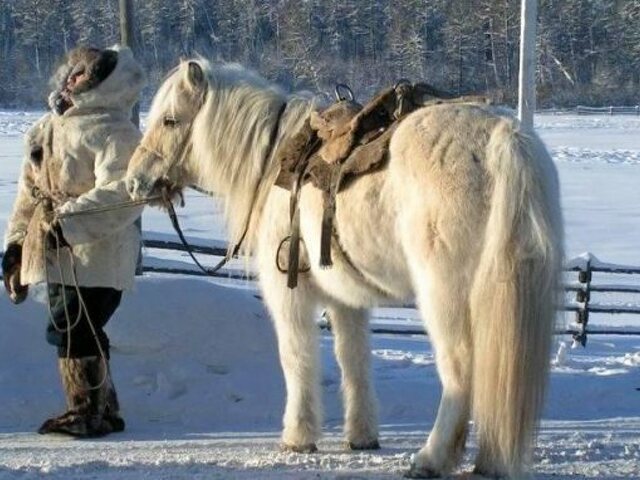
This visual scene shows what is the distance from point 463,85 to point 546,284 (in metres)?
53.9

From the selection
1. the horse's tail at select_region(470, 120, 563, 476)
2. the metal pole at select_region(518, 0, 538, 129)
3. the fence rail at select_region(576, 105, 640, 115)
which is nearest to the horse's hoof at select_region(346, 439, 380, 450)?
the horse's tail at select_region(470, 120, 563, 476)

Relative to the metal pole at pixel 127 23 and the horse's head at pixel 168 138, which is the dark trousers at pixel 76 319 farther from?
the metal pole at pixel 127 23

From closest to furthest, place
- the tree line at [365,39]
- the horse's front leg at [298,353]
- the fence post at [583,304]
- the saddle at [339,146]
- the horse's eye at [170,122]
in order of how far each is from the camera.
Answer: the saddle at [339,146], the horse's front leg at [298,353], the horse's eye at [170,122], the fence post at [583,304], the tree line at [365,39]

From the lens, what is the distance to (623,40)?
6906 centimetres

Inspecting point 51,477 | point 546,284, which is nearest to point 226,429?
point 51,477

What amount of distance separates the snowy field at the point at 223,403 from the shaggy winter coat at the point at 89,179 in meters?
0.90

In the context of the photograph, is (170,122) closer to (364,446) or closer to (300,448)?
(300,448)

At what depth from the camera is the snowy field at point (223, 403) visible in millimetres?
4758

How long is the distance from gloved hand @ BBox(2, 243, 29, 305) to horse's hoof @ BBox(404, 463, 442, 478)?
250cm

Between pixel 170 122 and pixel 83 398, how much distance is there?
1.55 meters

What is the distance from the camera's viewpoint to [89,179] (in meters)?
5.61

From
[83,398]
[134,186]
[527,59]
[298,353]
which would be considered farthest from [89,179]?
[527,59]

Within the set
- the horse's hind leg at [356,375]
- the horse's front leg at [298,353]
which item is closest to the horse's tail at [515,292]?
the horse's front leg at [298,353]

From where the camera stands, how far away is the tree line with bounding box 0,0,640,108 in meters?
61.2
